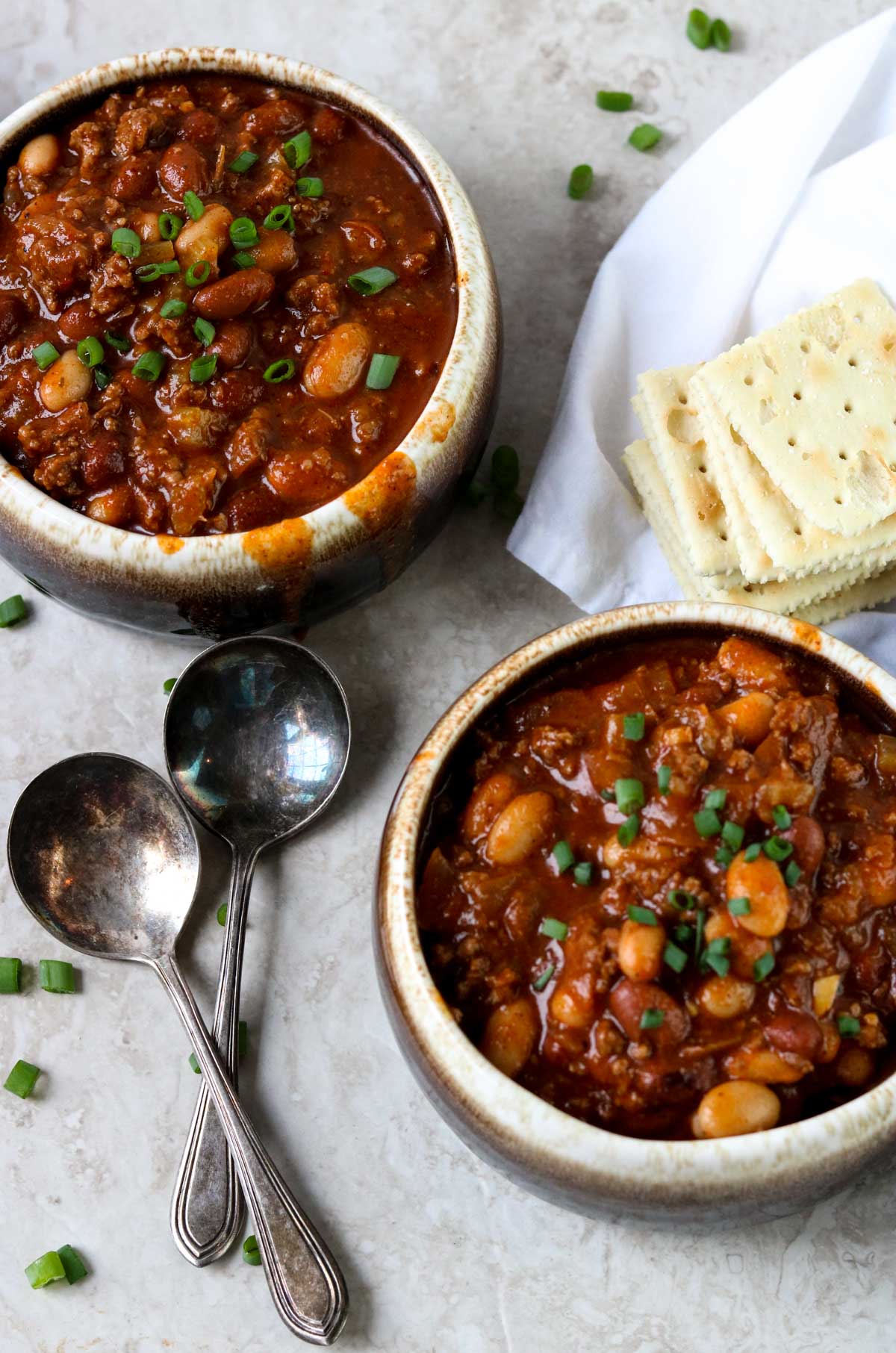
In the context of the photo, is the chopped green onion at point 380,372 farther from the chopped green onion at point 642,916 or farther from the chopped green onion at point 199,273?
the chopped green onion at point 642,916

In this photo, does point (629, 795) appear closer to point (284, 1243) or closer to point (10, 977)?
point (284, 1243)

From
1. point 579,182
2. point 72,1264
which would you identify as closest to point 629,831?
point 72,1264

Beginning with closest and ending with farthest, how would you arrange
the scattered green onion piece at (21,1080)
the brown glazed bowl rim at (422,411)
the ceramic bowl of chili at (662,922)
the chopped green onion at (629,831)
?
the ceramic bowl of chili at (662,922)
the chopped green onion at (629,831)
the brown glazed bowl rim at (422,411)
the scattered green onion piece at (21,1080)

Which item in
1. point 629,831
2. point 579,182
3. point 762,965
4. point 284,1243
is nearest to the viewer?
point 762,965

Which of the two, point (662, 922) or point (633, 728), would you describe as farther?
point (633, 728)

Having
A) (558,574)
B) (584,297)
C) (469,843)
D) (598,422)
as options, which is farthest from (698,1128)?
(584,297)

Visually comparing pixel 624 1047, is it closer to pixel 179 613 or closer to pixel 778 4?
pixel 179 613

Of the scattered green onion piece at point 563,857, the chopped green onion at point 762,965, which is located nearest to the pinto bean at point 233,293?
the scattered green onion piece at point 563,857
